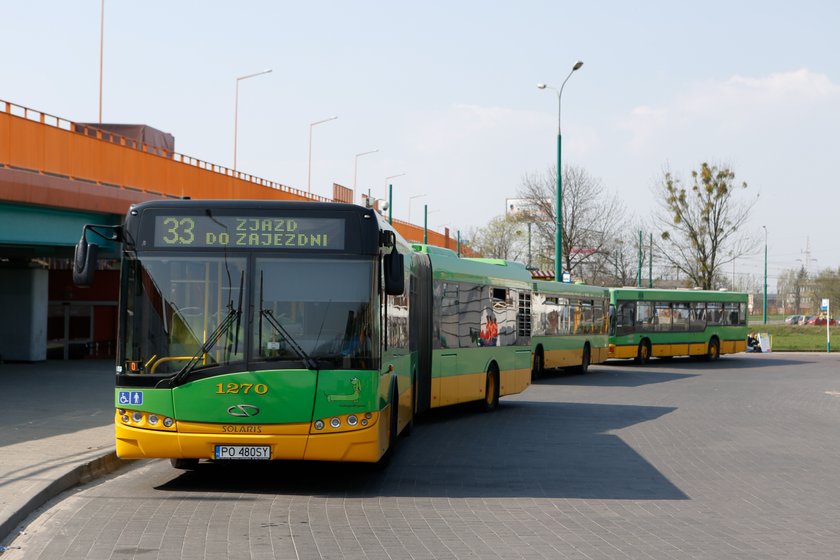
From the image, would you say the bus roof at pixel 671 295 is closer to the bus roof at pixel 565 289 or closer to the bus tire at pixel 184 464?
the bus roof at pixel 565 289

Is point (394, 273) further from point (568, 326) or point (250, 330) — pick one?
point (568, 326)

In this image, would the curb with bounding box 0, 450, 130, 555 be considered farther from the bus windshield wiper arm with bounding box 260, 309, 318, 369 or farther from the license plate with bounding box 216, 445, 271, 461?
the bus windshield wiper arm with bounding box 260, 309, 318, 369

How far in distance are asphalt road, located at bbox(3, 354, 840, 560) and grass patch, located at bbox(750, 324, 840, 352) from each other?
46853mm

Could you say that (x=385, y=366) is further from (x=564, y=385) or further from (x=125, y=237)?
(x=564, y=385)

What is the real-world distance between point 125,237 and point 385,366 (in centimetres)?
283

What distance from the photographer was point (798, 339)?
73938 mm

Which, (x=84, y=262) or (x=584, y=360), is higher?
(x=84, y=262)

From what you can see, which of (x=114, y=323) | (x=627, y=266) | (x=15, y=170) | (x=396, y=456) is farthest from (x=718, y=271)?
(x=396, y=456)

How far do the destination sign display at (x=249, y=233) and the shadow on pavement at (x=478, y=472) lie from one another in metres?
2.29

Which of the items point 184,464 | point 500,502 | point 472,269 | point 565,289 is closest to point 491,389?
point 472,269

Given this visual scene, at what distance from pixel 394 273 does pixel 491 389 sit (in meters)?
9.96

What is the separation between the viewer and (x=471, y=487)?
11.3 m

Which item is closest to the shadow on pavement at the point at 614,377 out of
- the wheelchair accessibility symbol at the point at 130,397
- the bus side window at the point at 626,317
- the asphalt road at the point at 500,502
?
the bus side window at the point at 626,317

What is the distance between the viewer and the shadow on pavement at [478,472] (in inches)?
434
